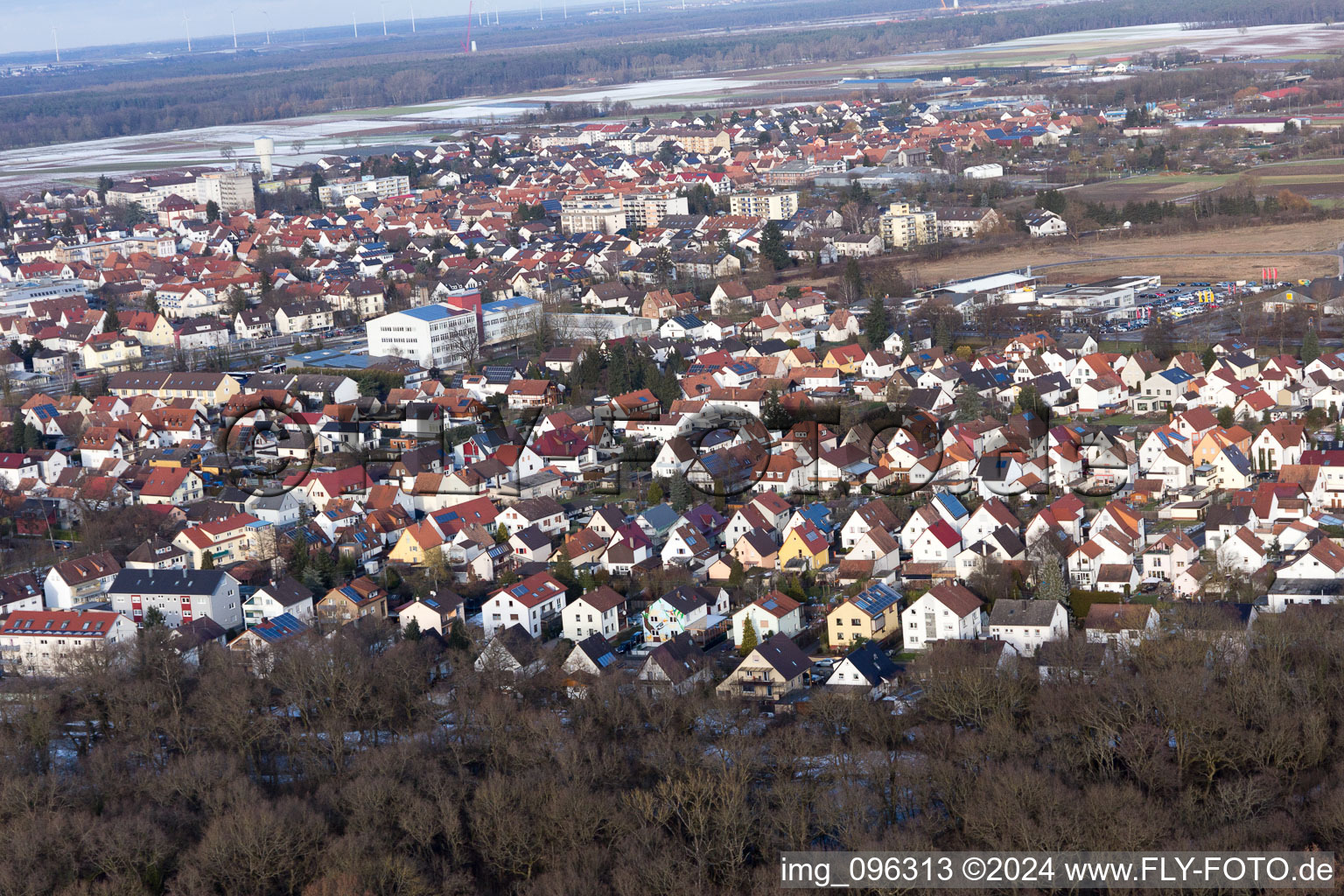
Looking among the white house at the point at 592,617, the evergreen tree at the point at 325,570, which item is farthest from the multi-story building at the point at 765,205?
the white house at the point at 592,617

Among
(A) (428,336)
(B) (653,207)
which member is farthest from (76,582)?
(B) (653,207)

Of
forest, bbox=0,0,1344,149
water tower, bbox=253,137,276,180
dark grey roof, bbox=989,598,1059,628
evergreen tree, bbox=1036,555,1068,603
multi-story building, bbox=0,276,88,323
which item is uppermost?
forest, bbox=0,0,1344,149

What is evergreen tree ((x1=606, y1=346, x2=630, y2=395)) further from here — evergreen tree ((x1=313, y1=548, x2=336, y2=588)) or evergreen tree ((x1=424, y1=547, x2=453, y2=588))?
evergreen tree ((x1=313, y1=548, x2=336, y2=588))

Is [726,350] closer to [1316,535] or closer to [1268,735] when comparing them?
[1316,535]

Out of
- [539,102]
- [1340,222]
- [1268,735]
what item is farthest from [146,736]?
[539,102]

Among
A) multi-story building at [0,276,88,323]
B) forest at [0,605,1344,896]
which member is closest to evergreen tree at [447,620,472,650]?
forest at [0,605,1344,896]
